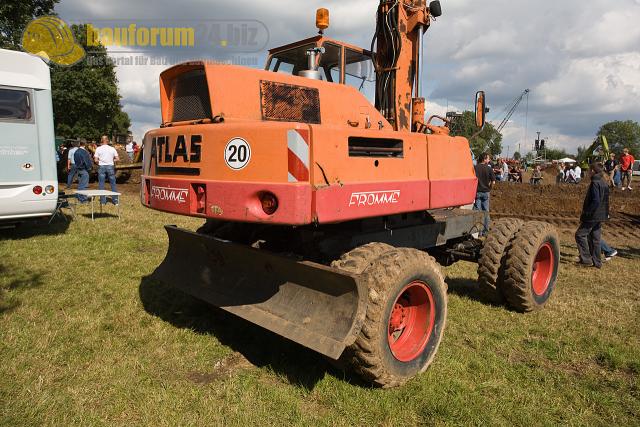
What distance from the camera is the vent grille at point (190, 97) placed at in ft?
11.2

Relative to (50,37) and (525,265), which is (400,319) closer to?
(525,265)

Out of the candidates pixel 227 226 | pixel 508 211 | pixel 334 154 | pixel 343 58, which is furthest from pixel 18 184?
pixel 508 211

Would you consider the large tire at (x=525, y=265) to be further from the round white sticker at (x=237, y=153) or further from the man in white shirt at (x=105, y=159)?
the man in white shirt at (x=105, y=159)

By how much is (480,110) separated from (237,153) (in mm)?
2791

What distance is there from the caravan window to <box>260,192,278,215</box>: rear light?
622cm

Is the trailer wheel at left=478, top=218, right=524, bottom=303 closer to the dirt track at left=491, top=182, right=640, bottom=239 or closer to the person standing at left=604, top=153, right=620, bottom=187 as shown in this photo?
the dirt track at left=491, top=182, right=640, bottom=239

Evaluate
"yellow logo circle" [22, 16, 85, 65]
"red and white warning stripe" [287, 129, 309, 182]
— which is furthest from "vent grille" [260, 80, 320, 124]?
"yellow logo circle" [22, 16, 85, 65]

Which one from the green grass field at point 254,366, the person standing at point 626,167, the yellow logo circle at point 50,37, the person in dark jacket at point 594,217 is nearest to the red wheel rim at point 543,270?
the green grass field at point 254,366

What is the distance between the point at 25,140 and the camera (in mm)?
7074

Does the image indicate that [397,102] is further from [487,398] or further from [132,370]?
[132,370]

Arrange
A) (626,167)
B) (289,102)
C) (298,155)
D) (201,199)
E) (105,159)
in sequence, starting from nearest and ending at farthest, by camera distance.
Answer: (298,155) < (201,199) < (289,102) < (105,159) < (626,167)

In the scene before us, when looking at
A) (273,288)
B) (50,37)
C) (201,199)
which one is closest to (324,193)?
(201,199)

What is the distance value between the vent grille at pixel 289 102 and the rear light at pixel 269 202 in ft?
2.48

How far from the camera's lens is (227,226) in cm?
453
